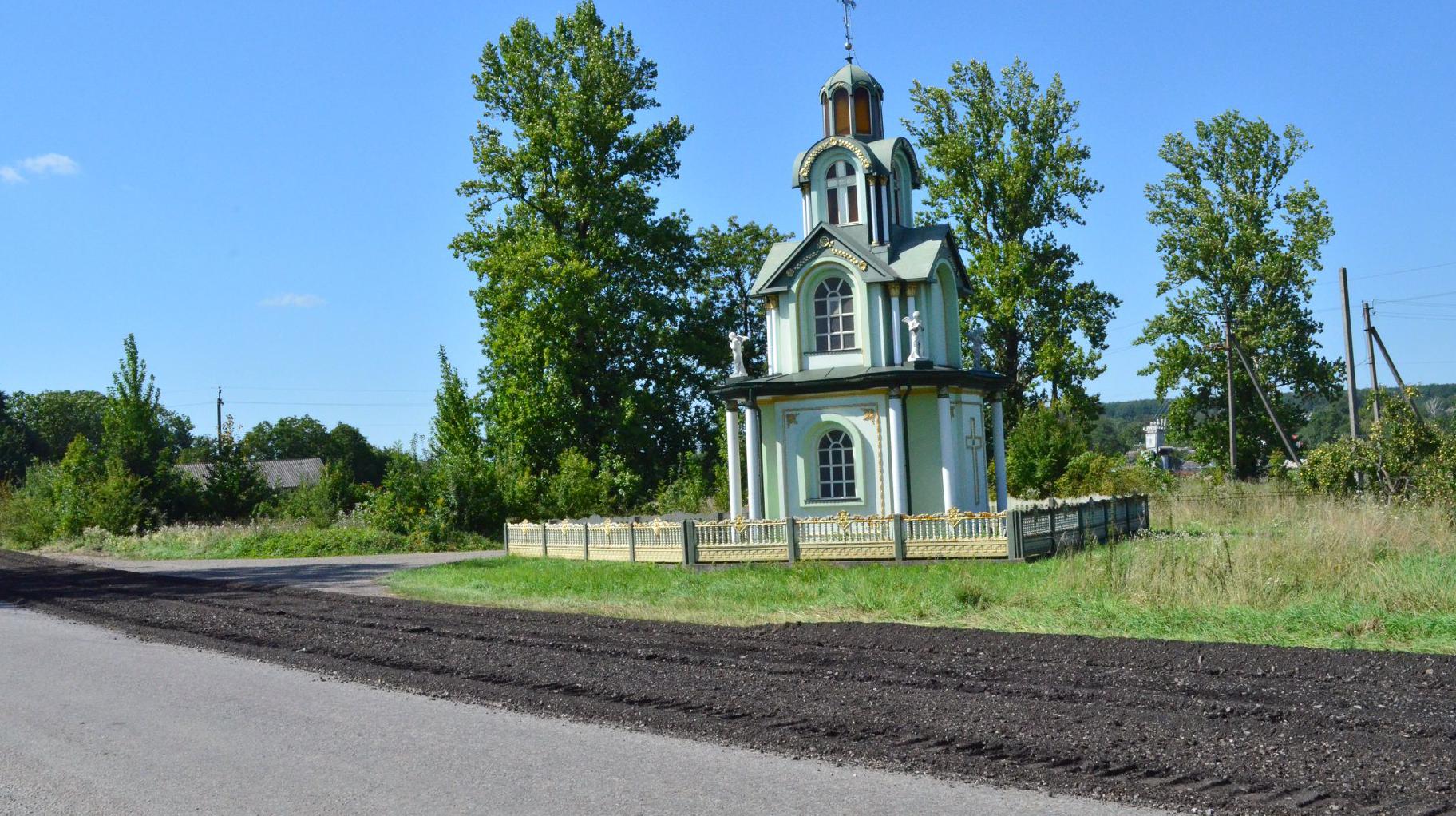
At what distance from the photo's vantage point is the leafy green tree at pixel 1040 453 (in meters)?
36.8

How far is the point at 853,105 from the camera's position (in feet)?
87.7

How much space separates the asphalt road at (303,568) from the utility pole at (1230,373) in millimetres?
25766

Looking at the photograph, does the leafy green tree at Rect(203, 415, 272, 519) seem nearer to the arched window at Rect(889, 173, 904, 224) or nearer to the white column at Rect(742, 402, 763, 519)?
the white column at Rect(742, 402, 763, 519)

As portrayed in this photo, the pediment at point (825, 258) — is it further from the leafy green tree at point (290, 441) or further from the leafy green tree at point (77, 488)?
the leafy green tree at point (290, 441)

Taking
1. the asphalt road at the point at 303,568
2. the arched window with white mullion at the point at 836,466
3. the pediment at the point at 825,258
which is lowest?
the asphalt road at the point at 303,568

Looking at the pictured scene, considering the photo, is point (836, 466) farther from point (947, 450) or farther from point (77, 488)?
point (77, 488)

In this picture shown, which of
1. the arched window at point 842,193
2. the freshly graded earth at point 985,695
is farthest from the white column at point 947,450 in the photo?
the freshly graded earth at point 985,695

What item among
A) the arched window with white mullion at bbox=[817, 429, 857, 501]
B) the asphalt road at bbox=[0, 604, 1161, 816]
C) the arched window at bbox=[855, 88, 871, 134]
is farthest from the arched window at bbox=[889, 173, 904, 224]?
the asphalt road at bbox=[0, 604, 1161, 816]

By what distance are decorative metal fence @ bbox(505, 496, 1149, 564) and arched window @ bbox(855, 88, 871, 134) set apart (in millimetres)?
9605

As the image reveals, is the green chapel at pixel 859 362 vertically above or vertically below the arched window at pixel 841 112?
below

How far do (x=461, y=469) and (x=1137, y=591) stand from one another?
2378cm

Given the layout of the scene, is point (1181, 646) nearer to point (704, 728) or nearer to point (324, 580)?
point (704, 728)

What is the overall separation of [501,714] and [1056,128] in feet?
124

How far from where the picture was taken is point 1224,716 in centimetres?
788
